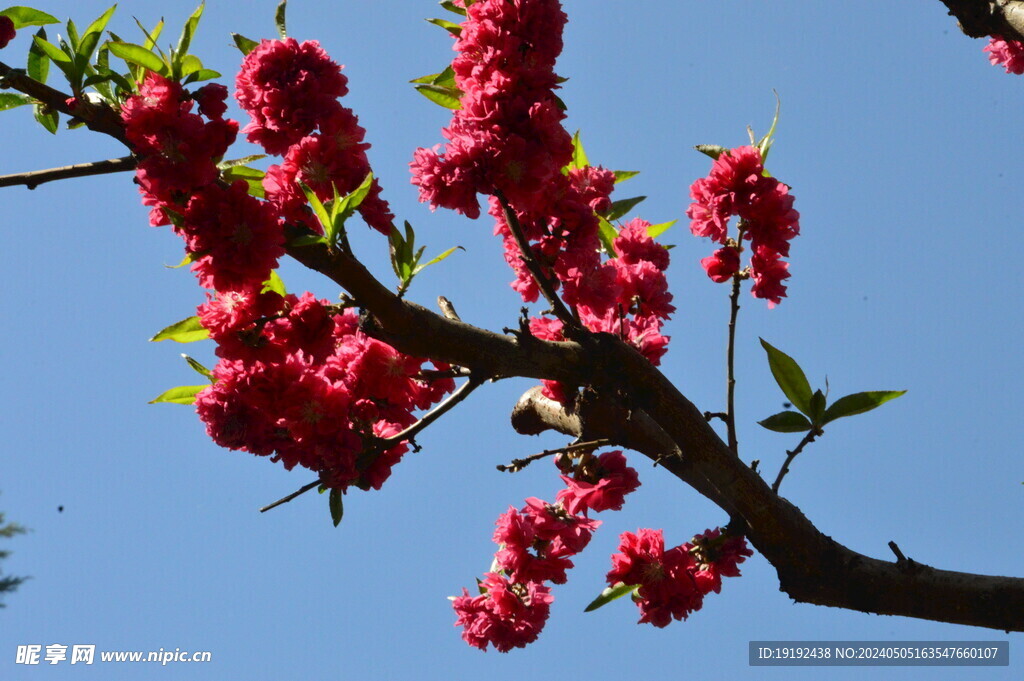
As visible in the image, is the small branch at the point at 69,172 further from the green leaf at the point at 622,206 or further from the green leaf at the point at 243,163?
the green leaf at the point at 622,206

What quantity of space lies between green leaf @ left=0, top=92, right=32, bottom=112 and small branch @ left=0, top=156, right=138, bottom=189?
389 mm

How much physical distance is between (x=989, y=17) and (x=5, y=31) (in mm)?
3272

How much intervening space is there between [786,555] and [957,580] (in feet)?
1.54

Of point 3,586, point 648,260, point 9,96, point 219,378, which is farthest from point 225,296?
point 3,586

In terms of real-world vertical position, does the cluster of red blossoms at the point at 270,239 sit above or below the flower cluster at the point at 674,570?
above

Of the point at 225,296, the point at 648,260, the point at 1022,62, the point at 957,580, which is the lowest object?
the point at 957,580

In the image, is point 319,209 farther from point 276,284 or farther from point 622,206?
point 622,206

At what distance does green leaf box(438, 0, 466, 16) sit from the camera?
2787mm

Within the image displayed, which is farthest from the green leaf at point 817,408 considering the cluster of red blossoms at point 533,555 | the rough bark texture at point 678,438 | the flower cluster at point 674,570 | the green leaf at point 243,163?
the green leaf at point 243,163

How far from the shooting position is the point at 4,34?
84.7 inches

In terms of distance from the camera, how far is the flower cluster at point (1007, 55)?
3.76 m

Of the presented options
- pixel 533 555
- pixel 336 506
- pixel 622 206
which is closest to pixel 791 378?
pixel 533 555

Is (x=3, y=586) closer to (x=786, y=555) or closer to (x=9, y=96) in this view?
(x=9, y=96)

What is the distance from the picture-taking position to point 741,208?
2762 millimetres
